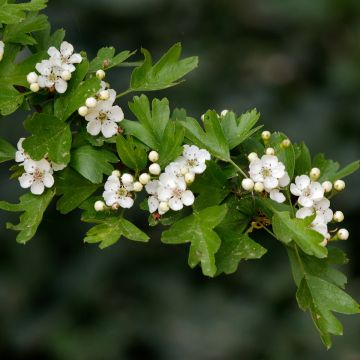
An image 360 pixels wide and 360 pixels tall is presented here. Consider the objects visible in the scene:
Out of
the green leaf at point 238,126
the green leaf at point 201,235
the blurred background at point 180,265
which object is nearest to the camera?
the green leaf at point 201,235

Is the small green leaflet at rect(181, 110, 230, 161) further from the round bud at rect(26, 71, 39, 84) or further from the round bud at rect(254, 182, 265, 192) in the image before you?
the round bud at rect(26, 71, 39, 84)

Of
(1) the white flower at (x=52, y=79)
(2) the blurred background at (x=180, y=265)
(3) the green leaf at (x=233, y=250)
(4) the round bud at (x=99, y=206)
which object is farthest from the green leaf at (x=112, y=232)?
(2) the blurred background at (x=180, y=265)

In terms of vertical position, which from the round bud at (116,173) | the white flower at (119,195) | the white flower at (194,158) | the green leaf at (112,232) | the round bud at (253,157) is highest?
the round bud at (253,157)

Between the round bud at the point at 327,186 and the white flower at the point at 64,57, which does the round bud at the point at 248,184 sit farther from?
the white flower at the point at 64,57

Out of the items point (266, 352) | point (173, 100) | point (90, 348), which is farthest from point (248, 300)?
point (173, 100)

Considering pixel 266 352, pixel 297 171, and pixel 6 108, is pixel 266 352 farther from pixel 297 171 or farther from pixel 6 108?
pixel 6 108

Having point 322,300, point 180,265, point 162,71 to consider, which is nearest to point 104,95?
point 162,71
